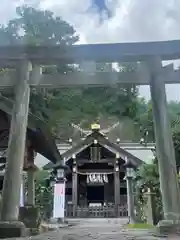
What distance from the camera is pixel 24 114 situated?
5734 millimetres

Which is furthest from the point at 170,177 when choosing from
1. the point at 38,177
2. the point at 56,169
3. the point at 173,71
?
the point at 38,177

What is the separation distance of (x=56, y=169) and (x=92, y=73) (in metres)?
9.59

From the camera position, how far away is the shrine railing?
17.4m

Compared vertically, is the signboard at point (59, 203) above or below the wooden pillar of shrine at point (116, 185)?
below

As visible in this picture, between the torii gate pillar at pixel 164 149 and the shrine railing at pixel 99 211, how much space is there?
1267 centimetres

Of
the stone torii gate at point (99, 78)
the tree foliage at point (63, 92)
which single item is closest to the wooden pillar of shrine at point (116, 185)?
the tree foliage at point (63, 92)

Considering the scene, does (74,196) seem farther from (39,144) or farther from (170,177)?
(170,177)

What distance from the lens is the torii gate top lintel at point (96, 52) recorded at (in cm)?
595

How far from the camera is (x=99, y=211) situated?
17.7m

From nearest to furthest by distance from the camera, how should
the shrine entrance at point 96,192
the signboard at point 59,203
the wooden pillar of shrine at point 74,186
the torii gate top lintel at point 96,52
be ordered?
1. the torii gate top lintel at point 96,52
2. the signboard at point 59,203
3. the wooden pillar of shrine at point 74,186
4. the shrine entrance at point 96,192

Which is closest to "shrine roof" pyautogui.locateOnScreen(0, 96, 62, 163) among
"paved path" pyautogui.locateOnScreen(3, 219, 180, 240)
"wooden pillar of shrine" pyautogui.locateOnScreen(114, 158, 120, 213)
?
→ "paved path" pyautogui.locateOnScreen(3, 219, 180, 240)

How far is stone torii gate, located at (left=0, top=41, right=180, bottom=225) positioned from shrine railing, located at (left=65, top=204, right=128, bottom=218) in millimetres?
12672

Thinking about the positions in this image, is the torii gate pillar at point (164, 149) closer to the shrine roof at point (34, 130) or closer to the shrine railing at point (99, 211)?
the shrine roof at point (34, 130)

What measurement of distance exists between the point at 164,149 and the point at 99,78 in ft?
6.42
